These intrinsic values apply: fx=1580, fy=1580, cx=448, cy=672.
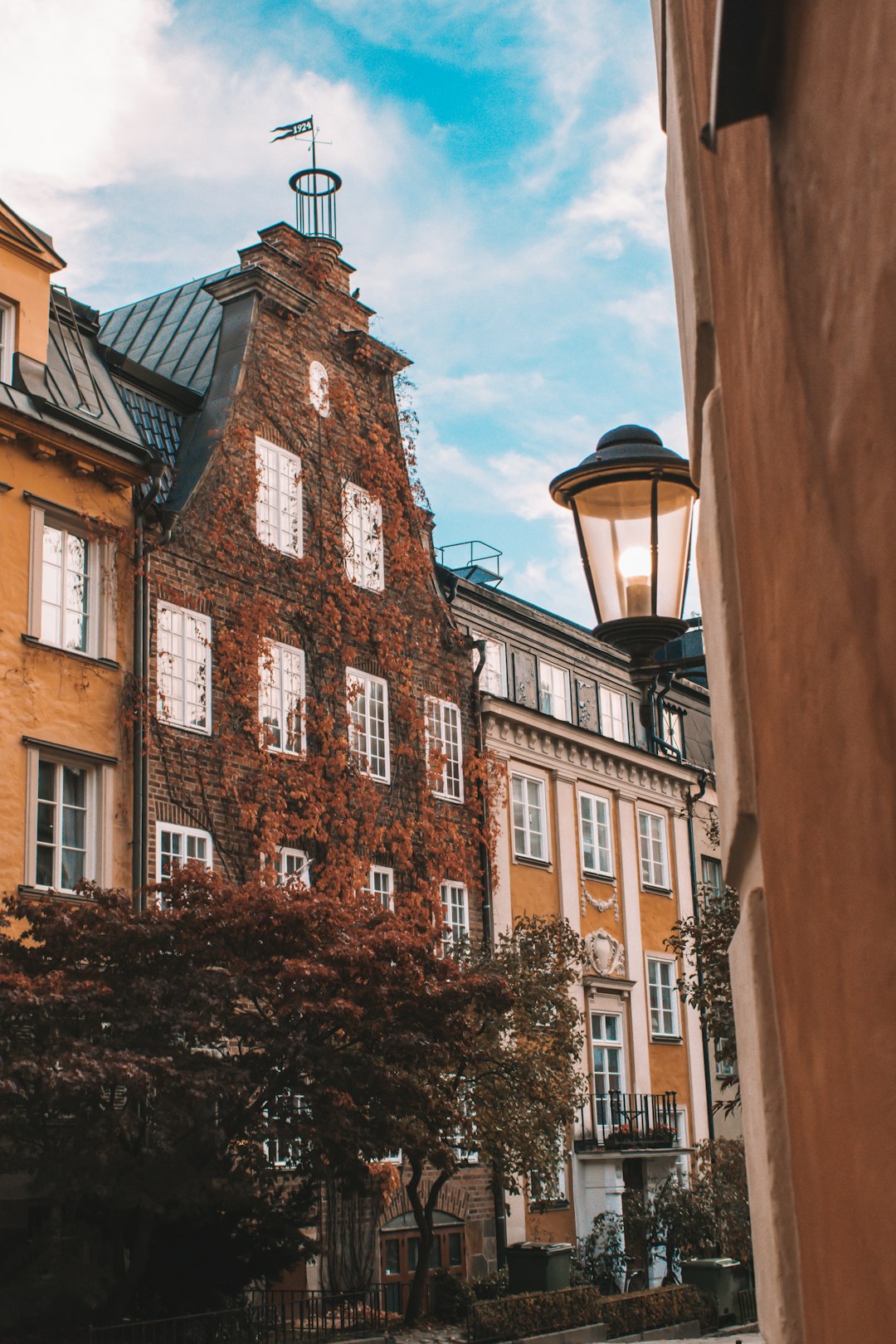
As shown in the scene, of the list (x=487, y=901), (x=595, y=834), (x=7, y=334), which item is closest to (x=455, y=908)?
(x=487, y=901)

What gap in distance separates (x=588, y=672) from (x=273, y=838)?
15007mm

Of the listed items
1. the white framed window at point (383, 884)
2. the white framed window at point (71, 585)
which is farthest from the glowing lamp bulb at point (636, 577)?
the white framed window at point (383, 884)

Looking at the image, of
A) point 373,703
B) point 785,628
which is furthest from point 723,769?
point 373,703

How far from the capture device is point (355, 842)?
2730cm

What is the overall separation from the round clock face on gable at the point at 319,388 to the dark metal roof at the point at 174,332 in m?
1.85

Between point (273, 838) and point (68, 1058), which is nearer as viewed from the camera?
point (68, 1058)

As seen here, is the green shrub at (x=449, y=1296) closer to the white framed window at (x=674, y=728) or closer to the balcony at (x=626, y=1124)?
the balcony at (x=626, y=1124)

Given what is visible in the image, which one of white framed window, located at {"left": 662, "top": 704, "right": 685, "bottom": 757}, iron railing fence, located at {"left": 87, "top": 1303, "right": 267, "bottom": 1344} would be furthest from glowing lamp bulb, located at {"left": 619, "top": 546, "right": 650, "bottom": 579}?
white framed window, located at {"left": 662, "top": 704, "right": 685, "bottom": 757}

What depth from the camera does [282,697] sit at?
86.9 feet

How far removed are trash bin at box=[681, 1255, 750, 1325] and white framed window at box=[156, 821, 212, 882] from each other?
11644mm

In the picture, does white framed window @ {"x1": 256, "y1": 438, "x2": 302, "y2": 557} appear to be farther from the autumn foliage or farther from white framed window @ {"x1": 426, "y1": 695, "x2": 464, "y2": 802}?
the autumn foliage

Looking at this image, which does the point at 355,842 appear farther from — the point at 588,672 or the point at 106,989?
the point at 588,672

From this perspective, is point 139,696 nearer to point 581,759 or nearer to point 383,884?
point 383,884

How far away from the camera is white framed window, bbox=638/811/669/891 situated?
124 feet
